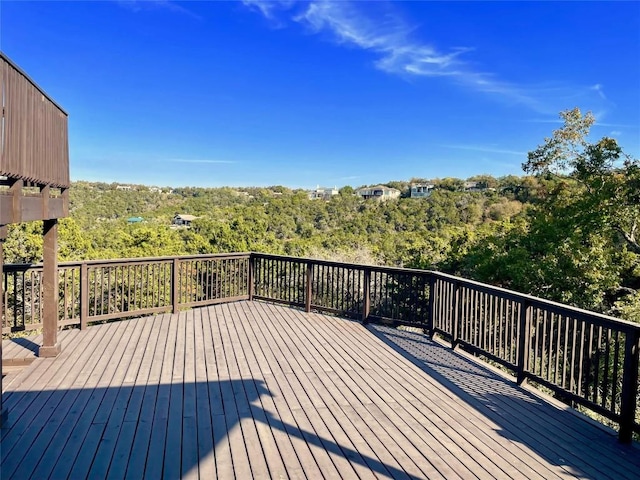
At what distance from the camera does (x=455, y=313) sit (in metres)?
4.52

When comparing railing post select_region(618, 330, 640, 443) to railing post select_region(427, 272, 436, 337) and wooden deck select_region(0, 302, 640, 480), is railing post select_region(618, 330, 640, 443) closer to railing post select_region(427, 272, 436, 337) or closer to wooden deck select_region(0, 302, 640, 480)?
wooden deck select_region(0, 302, 640, 480)

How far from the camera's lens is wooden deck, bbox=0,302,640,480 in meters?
2.21

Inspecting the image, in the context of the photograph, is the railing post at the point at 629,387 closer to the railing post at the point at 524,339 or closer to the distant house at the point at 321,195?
the railing post at the point at 524,339

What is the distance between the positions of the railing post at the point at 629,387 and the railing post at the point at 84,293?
5.57m

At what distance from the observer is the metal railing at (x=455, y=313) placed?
2.78 metres

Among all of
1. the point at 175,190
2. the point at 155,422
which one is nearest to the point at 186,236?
the point at 155,422

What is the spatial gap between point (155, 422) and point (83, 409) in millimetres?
634

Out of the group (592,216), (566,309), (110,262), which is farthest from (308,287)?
(592,216)

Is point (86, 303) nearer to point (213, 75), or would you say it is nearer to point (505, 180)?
point (213, 75)

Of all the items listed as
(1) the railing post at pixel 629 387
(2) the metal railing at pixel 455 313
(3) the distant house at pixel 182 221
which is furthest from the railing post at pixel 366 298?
(3) the distant house at pixel 182 221

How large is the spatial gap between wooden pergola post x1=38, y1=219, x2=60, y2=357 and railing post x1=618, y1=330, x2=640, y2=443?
195 inches

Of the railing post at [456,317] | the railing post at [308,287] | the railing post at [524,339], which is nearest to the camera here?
the railing post at [524,339]

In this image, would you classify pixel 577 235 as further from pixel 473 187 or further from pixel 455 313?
pixel 473 187

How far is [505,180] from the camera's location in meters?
33.7
